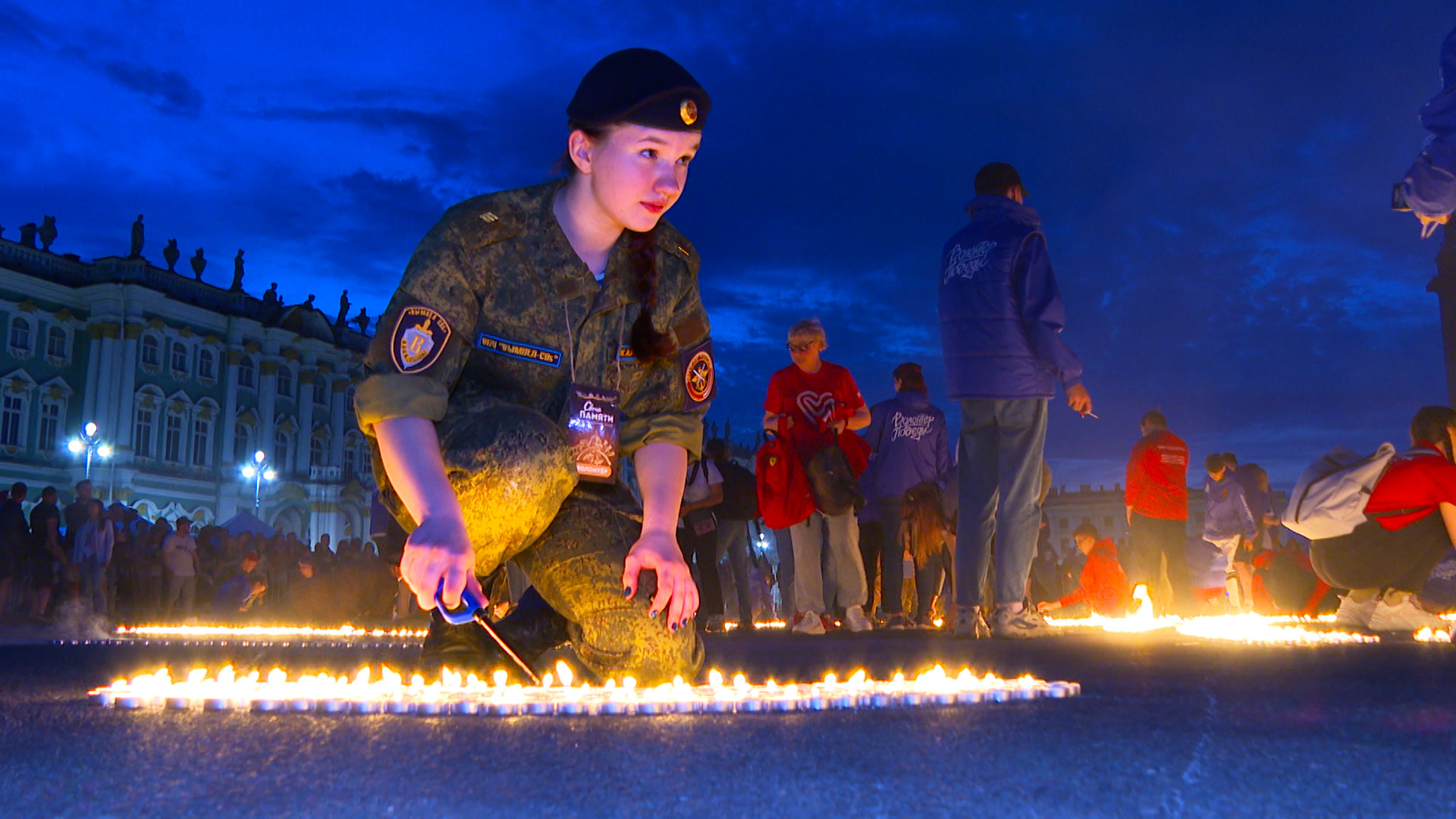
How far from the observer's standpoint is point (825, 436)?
770cm

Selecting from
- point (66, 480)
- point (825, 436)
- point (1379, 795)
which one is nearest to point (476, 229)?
point (1379, 795)

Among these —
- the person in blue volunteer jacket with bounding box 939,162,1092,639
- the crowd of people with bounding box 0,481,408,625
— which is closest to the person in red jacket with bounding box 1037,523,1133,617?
the person in blue volunteer jacket with bounding box 939,162,1092,639

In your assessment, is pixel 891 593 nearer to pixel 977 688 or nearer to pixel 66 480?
pixel 977 688

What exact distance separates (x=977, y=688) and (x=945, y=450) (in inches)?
239

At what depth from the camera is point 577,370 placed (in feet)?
10.5

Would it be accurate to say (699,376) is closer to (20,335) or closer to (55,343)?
(20,335)

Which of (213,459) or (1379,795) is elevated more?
(213,459)

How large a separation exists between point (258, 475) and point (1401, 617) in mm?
49840

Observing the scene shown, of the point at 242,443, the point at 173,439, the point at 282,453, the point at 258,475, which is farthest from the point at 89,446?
the point at 282,453

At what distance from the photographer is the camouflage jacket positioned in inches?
112

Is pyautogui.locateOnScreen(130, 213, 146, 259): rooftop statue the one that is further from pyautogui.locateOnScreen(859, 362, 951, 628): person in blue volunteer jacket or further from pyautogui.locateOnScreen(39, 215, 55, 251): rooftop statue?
pyautogui.locateOnScreen(859, 362, 951, 628): person in blue volunteer jacket

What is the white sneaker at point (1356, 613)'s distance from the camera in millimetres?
6652

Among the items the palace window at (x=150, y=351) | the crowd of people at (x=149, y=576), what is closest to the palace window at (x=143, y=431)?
the palace window at (x=150, y=351)

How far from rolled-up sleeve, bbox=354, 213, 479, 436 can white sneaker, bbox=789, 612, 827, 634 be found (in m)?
5.07
